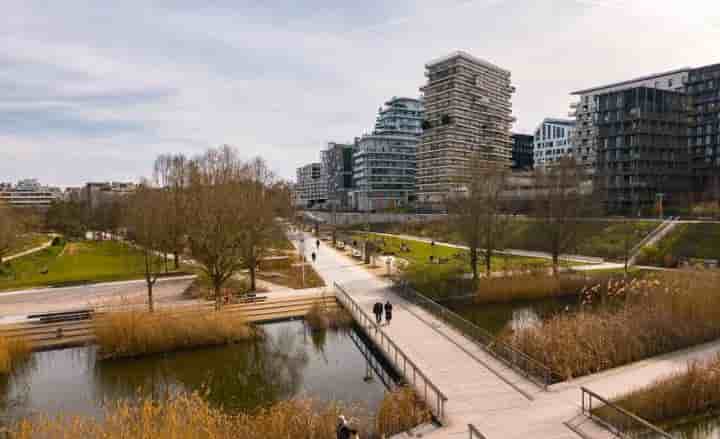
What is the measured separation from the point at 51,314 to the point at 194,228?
754 cm

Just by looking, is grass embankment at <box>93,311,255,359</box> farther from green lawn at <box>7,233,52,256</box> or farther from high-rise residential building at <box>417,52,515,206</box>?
high-rise residential building at <box>417,52,515,206</box>

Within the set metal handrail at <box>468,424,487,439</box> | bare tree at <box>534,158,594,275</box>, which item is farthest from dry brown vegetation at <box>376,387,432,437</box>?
bare tree at <box>534,158,594,275</box>

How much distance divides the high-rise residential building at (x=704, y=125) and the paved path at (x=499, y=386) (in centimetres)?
6446

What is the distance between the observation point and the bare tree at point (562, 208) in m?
32.9

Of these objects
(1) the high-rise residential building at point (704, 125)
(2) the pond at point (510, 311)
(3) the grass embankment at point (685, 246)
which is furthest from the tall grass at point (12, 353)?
(1) the high-rise residential building at point (704, 125)

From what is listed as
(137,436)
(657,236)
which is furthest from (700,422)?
(657,236)

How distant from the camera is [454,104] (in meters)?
113

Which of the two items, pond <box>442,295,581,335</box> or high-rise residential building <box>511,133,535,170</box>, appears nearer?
pond <box>442,295,581,335</box>

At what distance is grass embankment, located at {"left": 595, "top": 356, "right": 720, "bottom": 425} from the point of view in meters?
11.2

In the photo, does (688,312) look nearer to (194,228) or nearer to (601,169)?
(194,228)

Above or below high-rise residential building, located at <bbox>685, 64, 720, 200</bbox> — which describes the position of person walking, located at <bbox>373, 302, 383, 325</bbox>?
below

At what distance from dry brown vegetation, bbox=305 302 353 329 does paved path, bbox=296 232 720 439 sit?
10.3 ft

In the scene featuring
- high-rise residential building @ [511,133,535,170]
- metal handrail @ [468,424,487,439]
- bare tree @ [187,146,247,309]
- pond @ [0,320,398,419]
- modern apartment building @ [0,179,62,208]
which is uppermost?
high-rise residential building @ [511,133,535,170]

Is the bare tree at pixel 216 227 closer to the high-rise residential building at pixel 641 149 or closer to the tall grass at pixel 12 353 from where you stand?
the tall grass at pixel 12 353
